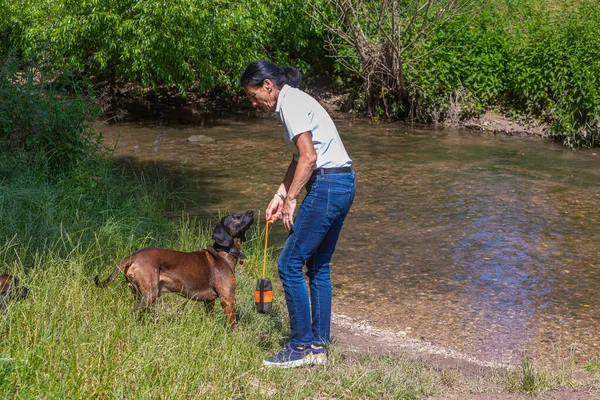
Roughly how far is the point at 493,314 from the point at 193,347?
3478 mm

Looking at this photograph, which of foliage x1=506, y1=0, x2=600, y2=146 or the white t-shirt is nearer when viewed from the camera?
the white t-shirt

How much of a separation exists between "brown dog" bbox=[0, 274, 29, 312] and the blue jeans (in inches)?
68.5

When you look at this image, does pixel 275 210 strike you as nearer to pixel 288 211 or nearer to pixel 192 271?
pixel 288 211

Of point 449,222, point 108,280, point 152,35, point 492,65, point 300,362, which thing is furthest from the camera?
point 492,65

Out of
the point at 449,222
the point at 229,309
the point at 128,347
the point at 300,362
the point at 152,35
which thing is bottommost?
the point at 449,222

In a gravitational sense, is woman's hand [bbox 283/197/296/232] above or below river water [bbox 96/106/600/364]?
above

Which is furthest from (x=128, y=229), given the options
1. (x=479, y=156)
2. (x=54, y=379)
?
(x=479, y=156)

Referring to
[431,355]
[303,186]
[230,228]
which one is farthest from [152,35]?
[303,186]

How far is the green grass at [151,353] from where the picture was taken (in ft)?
13.5

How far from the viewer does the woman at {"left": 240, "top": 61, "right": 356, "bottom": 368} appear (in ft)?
15.9

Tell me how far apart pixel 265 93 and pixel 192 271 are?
1.44 meters

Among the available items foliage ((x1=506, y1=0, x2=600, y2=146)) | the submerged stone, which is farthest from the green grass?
foliage ((x1=506, y1=0, x2=600, y2=146))

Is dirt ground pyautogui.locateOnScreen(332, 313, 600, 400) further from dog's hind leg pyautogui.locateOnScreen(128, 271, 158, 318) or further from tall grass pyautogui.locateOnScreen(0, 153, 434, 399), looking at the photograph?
dog's hind leg pyautogui.locateOnScreen(128, 271, 158, 318)

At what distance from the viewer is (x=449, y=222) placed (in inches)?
404
